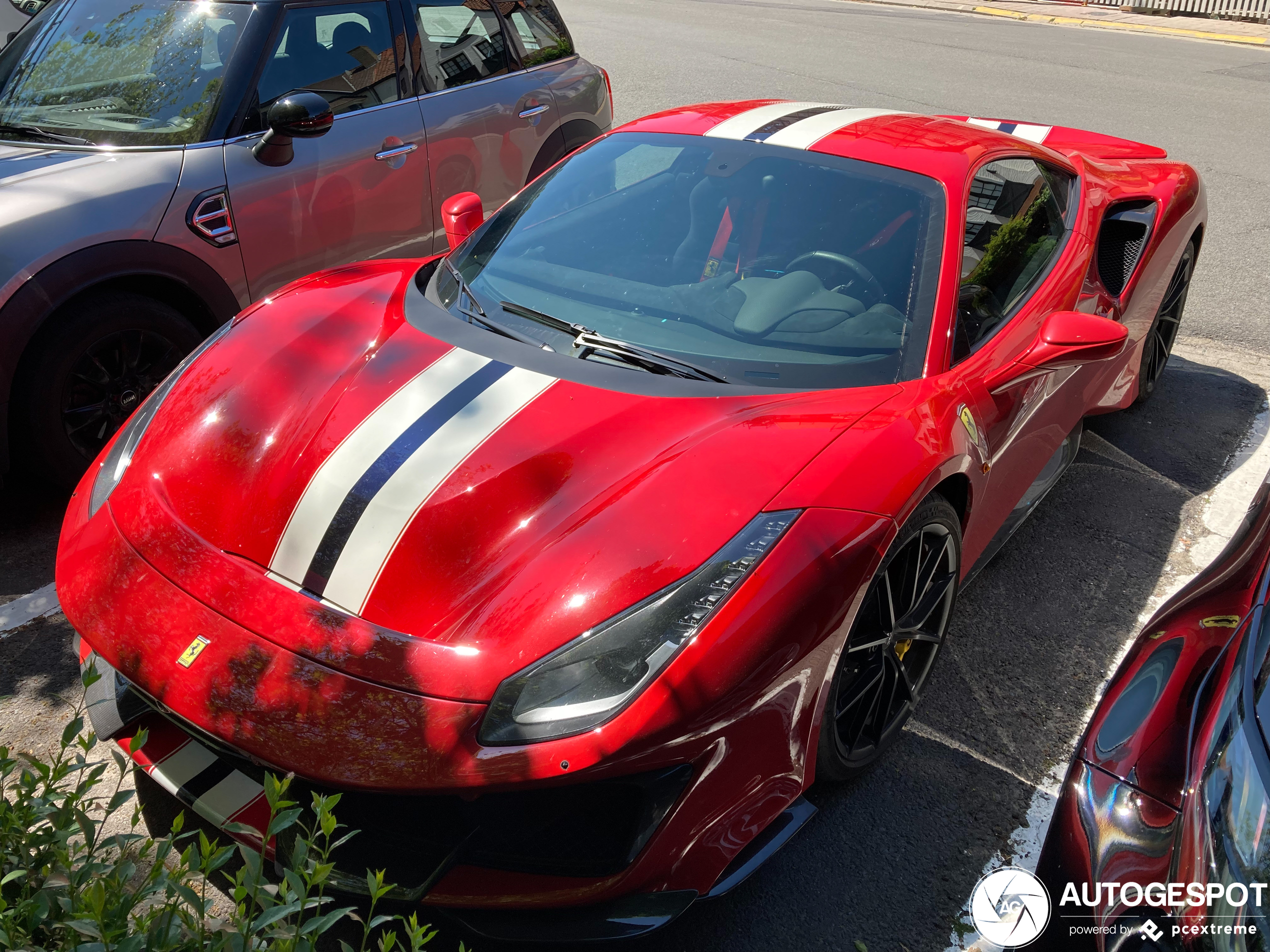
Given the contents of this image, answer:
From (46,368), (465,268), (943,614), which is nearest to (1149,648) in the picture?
(943,614)

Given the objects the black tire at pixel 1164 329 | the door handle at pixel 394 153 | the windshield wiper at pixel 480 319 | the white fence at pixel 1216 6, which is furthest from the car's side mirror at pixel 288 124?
the white fence at pixel 1216 6

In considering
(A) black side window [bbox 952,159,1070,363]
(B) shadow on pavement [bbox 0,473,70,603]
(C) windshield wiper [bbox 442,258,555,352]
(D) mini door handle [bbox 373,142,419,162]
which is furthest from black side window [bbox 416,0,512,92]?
(A) black side window [bbox 952,159,1070,363]

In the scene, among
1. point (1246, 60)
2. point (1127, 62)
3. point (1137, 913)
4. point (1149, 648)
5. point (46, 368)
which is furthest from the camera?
point (1246, 60)

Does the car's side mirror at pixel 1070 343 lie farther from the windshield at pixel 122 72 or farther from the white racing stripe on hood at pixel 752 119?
the windshield at pixel 122 72

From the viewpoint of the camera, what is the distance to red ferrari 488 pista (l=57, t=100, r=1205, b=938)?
1.85 meters

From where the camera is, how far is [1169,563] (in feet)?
11.6

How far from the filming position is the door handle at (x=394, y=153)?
4.23 meters

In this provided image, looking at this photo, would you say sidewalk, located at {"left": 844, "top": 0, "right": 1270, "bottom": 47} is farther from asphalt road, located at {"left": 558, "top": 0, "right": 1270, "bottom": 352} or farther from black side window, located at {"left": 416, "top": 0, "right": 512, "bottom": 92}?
black side window, located at {"left": 416, "top": 0, "right": 512, "bottom": 92}

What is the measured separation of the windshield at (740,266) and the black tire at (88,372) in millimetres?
1241

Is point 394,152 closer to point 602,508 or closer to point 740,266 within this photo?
point 740,266

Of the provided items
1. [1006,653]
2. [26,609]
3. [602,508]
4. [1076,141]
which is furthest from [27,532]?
[1076,141]

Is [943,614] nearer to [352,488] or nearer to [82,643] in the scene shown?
[352,488]

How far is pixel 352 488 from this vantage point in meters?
2.15

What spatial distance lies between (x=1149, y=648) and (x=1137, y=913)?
1.97 feet
